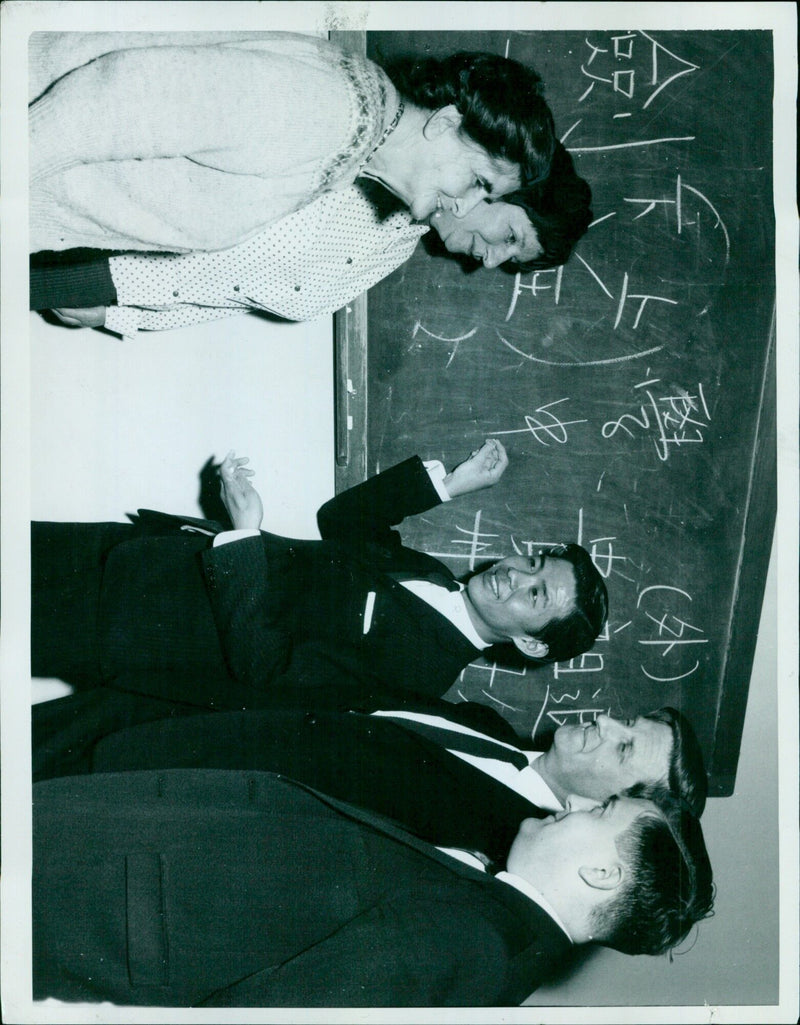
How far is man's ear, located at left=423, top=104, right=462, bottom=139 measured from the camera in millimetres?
1007

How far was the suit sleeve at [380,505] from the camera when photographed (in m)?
1.57

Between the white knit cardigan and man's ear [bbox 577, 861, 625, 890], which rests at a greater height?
the white knit cardigan

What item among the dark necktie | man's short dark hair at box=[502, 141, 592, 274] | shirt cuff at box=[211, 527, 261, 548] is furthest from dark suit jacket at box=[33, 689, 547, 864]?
man's short dark hair at box=[502, 141, 592, 274]

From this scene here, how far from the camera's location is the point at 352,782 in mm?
1185

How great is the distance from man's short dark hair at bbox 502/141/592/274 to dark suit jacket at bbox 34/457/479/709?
69 centimetres

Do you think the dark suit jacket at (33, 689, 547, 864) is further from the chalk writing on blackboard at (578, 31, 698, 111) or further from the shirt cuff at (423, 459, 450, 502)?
the chalk writing on blackboard at (578, 31, 698, 111)

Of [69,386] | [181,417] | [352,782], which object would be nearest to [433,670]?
[352,782]

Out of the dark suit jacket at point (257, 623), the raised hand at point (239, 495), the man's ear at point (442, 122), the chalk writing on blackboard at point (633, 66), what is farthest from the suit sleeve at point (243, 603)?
the chalk writing on blackboard at point (633, 66)

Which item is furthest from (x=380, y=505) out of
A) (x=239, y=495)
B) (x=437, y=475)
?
(x=239, y=495)

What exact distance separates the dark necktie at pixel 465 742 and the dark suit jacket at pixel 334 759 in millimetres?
47

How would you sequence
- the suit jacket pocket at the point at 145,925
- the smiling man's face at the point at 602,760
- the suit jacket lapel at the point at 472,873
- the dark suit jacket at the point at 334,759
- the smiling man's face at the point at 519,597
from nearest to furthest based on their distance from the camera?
the suit jacket pocket at the point at 145,925, the suit jacket lapel at the point at 472,873, the dark suit jacket at the point at 334,759, the smiling man's face at the point at 602,760, the smiling man's face at the point at 519,597

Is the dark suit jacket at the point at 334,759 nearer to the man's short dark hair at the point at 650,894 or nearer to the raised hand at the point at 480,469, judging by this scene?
the man's short dark hair at the point at 650,894

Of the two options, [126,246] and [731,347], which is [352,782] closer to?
[126,246]

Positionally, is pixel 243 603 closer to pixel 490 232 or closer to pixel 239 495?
pixel 239 495
